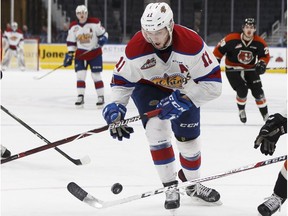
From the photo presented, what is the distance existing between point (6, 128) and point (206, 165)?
2199mm

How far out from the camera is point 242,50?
6355 millimetres

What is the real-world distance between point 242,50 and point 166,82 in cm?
355

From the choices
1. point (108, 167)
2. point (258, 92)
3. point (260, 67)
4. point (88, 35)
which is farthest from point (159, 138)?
point (88, 35)

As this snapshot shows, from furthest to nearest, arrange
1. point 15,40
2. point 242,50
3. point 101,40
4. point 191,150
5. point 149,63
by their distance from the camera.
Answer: point 15,40 < point 101,40 < point 242,50 < point 191,150 < point 149,63

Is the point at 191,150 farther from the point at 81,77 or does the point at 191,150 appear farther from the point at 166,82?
the point at 81,77

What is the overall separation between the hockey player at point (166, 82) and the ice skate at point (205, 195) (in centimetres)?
17

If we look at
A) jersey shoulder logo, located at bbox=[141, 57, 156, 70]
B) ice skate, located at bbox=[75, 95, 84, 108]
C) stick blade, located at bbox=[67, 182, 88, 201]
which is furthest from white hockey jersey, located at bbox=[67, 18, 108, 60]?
jersey shoulder logo, located at bbox=[141, 57, 156, 70]

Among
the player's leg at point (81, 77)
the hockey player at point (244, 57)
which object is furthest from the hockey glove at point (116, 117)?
the player's leg at point (81, 77)

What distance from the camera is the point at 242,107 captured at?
6387 millimetres

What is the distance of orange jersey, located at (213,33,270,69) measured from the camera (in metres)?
6.30

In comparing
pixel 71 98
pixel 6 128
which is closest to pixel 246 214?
pixel 6 128

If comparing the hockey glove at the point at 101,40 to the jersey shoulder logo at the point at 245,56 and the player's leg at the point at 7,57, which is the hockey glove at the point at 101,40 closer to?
the jersey shoulder logo at the point at 245,56

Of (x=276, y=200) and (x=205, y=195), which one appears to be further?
(x=205, y=195)

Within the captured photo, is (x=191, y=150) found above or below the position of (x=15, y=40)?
above
